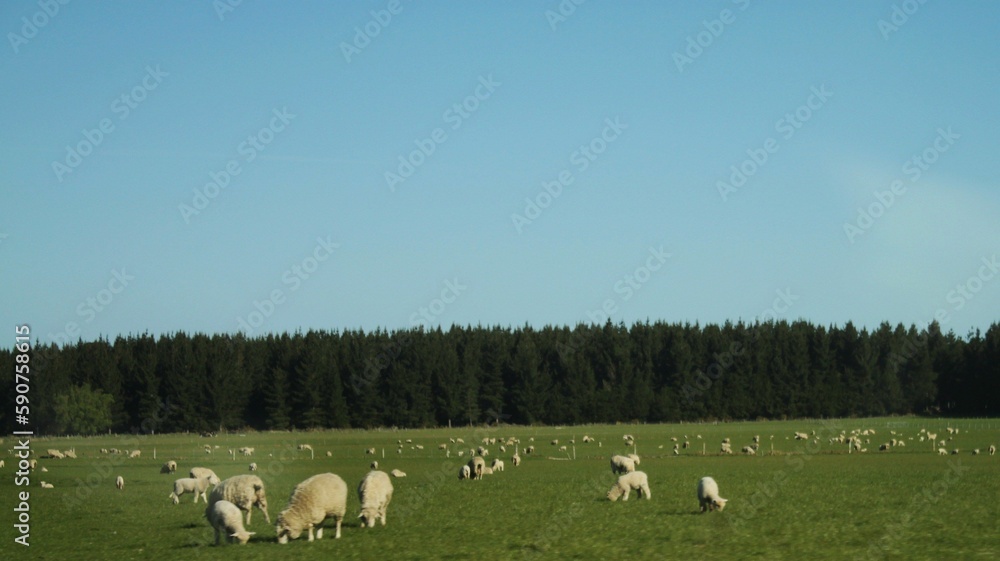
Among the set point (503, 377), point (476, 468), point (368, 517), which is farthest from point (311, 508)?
point (503, 377)

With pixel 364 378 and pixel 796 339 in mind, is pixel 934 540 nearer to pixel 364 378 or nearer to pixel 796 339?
pixel 364 378

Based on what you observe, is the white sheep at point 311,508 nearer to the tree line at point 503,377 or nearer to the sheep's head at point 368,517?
the sheep's head at point 368,517

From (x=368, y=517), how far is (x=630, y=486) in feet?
33.0

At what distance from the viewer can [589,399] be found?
12344cm

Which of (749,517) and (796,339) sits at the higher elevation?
(796,339)

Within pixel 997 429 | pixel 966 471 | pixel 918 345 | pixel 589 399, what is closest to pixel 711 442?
pixel 997 429

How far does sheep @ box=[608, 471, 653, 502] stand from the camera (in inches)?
1226

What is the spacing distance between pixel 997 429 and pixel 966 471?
176 ft

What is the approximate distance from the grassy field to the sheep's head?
0.44 meters

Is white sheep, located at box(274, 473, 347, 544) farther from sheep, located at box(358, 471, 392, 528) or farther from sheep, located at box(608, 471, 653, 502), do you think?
sheep, located at box(608, 471, 653, 502)

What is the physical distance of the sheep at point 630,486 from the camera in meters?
31.1

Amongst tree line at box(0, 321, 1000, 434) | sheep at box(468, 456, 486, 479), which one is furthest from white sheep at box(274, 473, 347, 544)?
tree line at box(0, 321, 1000, 434)

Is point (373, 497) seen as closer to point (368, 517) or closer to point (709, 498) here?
point (368, 517)

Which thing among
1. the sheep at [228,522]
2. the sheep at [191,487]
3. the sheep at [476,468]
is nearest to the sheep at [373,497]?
the sheep at [228,522]
